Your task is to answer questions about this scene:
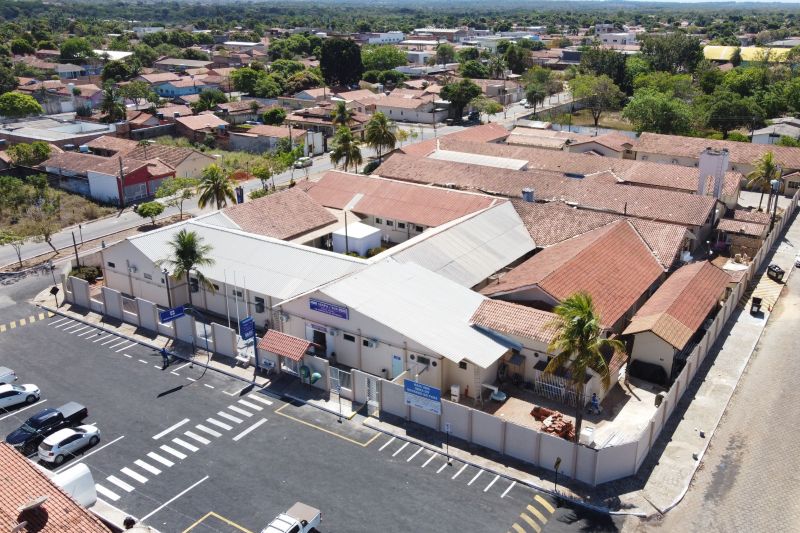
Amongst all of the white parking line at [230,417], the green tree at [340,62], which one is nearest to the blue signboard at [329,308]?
the white parking line at [230,417]

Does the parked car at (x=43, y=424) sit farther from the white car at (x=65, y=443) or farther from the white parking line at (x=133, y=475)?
the white parking line at (x=133, y=475)

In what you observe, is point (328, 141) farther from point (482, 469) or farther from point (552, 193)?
point (482, 469)

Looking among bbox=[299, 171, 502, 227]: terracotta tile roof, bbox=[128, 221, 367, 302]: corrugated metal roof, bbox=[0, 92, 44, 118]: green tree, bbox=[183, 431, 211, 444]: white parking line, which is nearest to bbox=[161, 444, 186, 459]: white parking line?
bbox=[183, 431, 211, 444]: white parking line

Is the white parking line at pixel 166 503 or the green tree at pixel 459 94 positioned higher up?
the green tree at pixel 459 94

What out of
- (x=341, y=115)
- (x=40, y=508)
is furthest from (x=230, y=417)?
(x=341, y=115)

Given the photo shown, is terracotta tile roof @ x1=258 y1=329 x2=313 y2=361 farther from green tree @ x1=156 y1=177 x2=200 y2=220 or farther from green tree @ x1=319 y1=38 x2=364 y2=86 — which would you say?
green tree @ x1=319 y1=38 x2=364 y2=86

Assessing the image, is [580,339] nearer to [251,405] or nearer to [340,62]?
[251,405]
